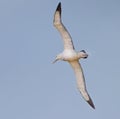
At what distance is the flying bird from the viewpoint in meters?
49.2

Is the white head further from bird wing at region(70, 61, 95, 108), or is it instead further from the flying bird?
bird wing at region(70, 61, 95, 108)

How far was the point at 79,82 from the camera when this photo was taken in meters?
51.2

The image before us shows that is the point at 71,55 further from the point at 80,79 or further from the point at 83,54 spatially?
the point at 80,79

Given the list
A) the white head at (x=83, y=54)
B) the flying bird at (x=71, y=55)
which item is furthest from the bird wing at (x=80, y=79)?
the white head at (x=83, y=54)

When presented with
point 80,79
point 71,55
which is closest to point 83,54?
point 71,55

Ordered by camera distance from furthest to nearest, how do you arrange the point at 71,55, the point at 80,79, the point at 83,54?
1. the point at 80,79
2. the point at 71,55
3. the point at 83,54

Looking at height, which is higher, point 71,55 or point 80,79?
point 71,55

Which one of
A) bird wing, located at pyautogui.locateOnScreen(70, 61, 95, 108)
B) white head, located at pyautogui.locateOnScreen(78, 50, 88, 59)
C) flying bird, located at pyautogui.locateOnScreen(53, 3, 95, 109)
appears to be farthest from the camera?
bird wing, located at pyautogui.locateOnScreen(70, 61, 95, 108)

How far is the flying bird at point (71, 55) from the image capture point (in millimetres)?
49188

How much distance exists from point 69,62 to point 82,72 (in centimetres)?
123

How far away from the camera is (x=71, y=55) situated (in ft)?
162

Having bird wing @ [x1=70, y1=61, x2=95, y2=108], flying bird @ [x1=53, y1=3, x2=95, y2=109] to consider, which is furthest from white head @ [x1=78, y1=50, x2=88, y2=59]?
bird wing @ [x1=70, y1=61, x2=95, y2=108]

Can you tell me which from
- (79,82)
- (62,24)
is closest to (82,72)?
(79,82)

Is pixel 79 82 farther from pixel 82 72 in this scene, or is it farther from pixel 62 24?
pixel 62 24
